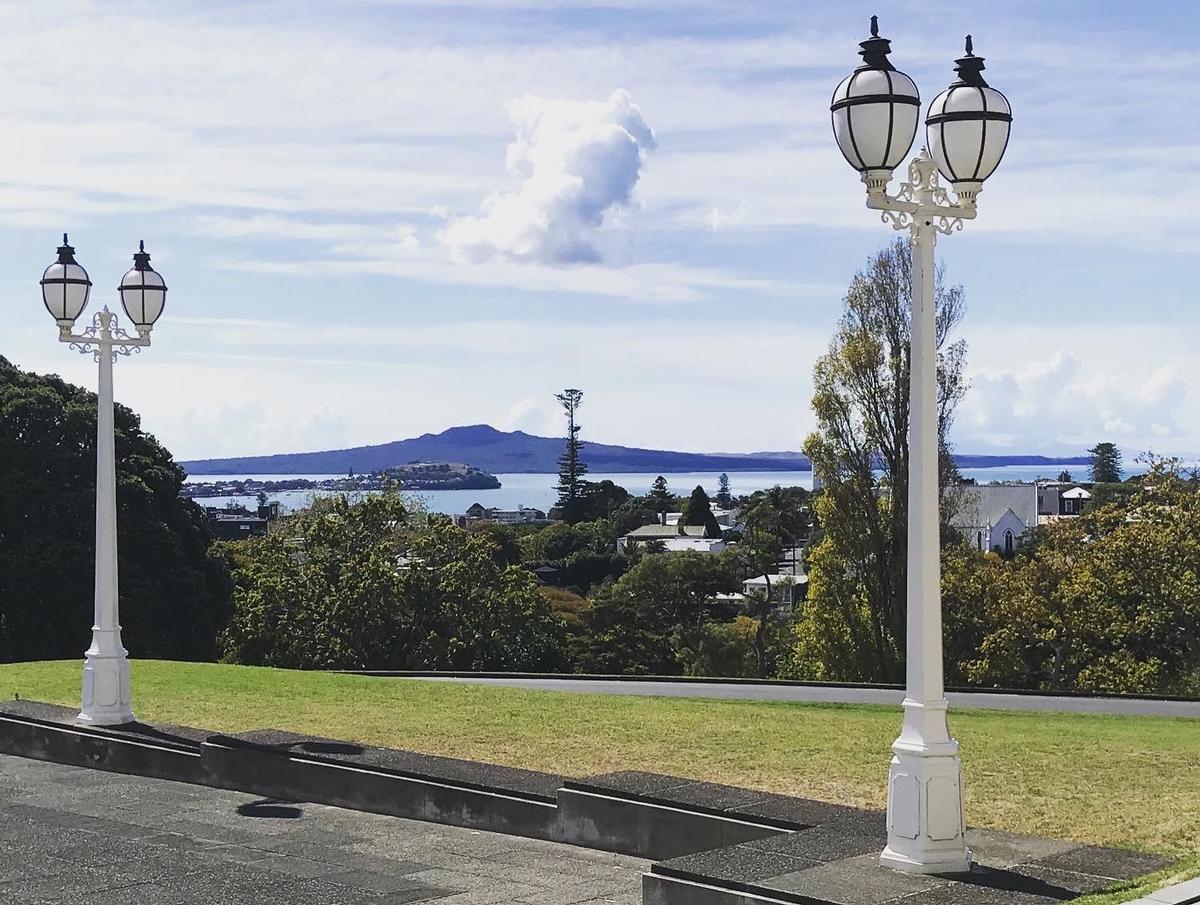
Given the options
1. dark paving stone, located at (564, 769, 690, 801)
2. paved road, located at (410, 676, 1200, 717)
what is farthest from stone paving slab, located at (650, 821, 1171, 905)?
paved road, located at (410, 676, 1200, 717)

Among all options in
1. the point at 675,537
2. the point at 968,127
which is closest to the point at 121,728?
the point at 968,127

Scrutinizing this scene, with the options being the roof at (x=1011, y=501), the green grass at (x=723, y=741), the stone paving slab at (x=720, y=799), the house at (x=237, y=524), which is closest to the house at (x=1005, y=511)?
the roof at (x=1011, y=501)

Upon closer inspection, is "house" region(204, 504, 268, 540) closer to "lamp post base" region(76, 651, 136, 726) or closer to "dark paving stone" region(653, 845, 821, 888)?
"lamp post base" region(76, 651, 136, 726)

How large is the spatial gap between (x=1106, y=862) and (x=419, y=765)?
5914 millimetres

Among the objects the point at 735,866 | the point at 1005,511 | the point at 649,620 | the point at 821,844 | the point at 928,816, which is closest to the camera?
the point at 928,816

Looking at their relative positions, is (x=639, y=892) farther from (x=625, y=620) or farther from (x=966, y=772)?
(x=625, y=620)

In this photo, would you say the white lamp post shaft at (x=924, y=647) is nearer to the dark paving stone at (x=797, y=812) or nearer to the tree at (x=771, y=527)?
the dark paving stone at (x=797, y=812)

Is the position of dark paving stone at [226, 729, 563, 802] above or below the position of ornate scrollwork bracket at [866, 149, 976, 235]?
below

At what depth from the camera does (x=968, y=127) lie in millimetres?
7750

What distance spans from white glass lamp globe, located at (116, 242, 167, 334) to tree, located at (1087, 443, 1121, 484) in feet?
526

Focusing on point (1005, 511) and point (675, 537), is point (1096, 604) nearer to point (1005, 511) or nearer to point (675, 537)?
point (1005, 511)

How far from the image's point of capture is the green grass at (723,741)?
10.5m

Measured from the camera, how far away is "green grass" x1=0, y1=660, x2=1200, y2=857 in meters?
10.5

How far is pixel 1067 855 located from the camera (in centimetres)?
841
